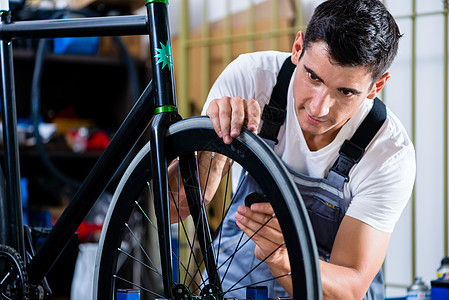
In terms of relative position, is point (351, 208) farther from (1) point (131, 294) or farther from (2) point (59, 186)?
(2) point (59, 186)

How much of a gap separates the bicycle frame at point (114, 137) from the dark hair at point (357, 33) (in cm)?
29

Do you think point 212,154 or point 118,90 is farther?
point 118,90

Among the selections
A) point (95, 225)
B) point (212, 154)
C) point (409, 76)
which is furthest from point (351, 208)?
point (95, 225)

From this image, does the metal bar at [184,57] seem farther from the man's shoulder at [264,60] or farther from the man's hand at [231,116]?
the man's hand at [231,116]

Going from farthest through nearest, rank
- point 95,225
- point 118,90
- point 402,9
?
1. point 118,90
2. point 95,225
3. point 402,9

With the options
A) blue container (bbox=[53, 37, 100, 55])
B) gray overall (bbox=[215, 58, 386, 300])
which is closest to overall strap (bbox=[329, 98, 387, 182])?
gray overall (bbox=[215, 58, 386, 300])

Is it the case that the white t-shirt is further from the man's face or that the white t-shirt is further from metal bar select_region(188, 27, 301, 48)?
metal bar select_region(188, 27, 301, 48)

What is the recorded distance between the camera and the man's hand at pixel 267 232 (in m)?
0.89

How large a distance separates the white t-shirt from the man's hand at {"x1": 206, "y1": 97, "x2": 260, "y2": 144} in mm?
299

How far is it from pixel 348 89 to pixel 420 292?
24.9 inches

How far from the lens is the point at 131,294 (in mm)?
948

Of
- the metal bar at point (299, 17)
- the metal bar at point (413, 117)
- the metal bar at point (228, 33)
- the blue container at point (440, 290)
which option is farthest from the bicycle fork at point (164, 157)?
the metal bar at point (228, 33)

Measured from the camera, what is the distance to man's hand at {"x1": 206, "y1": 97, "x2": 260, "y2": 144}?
31.8 inches

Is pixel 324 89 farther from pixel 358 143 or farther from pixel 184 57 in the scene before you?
pixel 184 57
